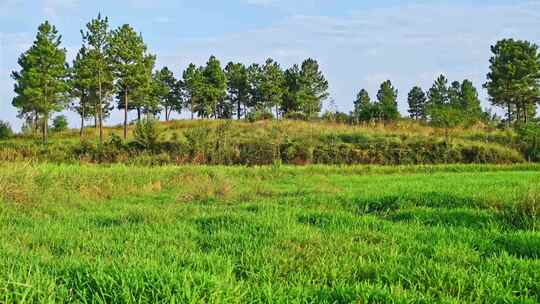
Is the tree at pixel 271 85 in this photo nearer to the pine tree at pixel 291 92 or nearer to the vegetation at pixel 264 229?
the pine tree at pixel 291 92

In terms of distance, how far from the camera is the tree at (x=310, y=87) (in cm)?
4744

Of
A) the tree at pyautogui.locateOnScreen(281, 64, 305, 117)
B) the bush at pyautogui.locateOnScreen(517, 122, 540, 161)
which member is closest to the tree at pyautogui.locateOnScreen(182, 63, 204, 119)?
the tree at pyautogui.locateOnScreen(281, 64, 305, 117)

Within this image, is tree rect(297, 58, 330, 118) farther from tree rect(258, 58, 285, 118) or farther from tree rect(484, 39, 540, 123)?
tree rect(484, 39, 540, 123)

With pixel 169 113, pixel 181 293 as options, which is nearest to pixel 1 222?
pixel 181 293

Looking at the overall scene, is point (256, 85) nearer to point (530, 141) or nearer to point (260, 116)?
point (260, 116)

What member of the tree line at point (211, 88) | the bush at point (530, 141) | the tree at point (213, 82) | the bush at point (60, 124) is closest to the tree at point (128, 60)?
the tree line at point (211, 88)

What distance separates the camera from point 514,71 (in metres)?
35.2

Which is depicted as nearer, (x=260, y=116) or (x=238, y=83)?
(x=260, y=116)

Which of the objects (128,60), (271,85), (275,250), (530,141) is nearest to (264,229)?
(275,250)

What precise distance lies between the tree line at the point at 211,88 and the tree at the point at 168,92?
0.33ft

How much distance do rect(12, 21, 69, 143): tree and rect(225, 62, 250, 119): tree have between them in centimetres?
1790

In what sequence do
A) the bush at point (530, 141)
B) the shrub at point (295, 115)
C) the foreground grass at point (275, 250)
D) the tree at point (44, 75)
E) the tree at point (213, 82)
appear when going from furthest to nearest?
the tree at point (213, 82) → the shrub at point (295, 115) → the tree at point (44, 75) → the bush at point (530, 141) → the foreground grass at point (275, 250)

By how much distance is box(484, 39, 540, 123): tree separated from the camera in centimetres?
3553

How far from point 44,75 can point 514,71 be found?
33.0m
